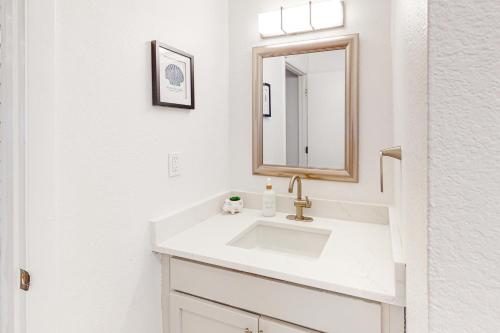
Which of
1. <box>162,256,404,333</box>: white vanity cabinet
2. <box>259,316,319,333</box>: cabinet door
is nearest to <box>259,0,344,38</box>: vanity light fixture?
<box>162,256,404,333</box>: white vanity cabinet

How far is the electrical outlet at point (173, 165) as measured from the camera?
4.20ft

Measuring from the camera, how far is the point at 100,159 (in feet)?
3.18

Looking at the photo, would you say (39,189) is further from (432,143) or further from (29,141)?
(432,143)

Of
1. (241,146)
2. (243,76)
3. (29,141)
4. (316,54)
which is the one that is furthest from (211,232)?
(316,54)

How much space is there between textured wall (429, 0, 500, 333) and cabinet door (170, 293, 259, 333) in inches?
32.9

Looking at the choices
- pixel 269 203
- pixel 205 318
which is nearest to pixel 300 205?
pixel 269 203

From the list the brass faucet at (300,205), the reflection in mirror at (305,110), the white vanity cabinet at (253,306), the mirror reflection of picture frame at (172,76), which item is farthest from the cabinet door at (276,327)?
the mirror reflection of picture frame at (172,76)

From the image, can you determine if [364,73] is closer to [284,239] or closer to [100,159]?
[284,239]

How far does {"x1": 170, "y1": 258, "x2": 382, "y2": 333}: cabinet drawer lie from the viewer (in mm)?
893

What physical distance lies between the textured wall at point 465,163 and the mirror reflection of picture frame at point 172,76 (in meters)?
1.04

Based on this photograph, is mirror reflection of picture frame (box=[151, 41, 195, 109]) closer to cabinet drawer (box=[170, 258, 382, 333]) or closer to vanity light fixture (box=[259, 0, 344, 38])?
vanity light fixture (box=[259, 0, 344, 38])

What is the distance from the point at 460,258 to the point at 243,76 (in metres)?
1.54

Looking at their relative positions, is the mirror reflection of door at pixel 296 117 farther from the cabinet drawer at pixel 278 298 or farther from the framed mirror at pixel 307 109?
the cabinet drawer at pixel 278 298
